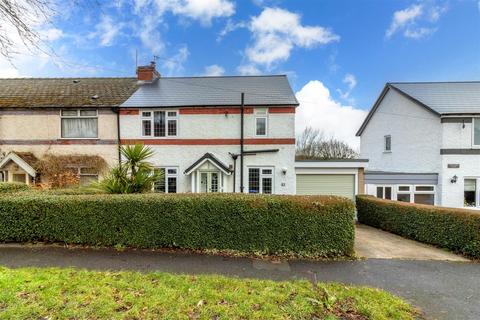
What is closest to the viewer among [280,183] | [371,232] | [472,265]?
[472,265]

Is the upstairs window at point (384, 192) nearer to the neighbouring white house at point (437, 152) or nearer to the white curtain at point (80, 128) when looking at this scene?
the neighbouring white house at point (437, 152)

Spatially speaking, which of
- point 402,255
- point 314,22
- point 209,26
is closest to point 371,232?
point 402,255

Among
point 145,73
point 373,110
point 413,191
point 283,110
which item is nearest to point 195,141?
point 283,110

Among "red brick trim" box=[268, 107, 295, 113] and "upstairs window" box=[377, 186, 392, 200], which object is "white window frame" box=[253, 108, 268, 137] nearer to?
"red brick trim" box=[268, 107, 295, 113]

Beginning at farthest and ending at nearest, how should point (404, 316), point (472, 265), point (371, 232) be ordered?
point (371, 232) < point (472, 265) < point (404, 316)

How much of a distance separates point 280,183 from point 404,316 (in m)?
9.63

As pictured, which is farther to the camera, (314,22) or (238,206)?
(314,22)

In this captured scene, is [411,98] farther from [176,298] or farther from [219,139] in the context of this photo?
[176,298]

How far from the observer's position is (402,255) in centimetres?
650

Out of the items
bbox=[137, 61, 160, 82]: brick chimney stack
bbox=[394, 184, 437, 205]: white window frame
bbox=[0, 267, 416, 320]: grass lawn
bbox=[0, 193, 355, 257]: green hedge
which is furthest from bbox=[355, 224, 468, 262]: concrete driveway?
bbox=[137, 61, 160, 82]: brick chimney stack

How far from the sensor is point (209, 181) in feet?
42.9

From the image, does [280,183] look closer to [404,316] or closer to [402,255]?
[402,255]

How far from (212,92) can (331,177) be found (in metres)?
8.56

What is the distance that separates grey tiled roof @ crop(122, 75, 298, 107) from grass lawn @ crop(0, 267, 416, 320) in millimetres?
10385
